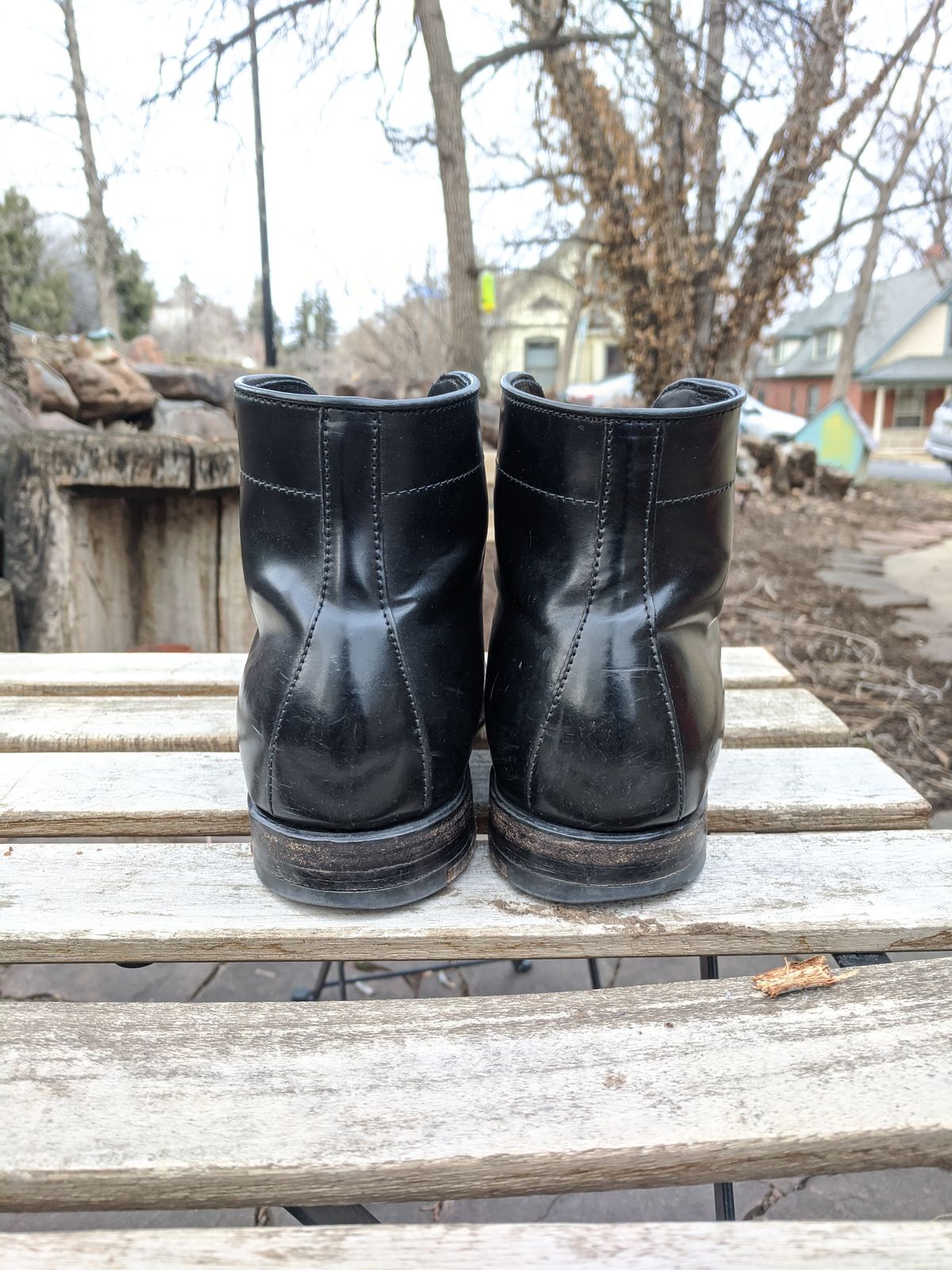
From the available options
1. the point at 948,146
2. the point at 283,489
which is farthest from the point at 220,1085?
the point at 948,146

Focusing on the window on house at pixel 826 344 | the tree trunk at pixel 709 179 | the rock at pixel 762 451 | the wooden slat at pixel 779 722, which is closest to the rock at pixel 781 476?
the rock at pixel 762 451

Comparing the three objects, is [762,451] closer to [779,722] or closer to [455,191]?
[455,191]

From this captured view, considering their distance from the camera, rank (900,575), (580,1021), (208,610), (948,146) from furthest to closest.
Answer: (948,146) → (900,575) → (208,610) → (580,1021)

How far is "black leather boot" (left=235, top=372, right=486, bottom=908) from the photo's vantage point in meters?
0.79

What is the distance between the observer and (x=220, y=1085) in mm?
669

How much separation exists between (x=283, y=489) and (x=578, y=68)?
464cm

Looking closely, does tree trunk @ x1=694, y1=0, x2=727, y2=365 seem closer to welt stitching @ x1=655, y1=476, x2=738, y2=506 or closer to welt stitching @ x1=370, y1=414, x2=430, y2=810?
welt stitching @ x1=655, y1=476, x2=738, y2=506

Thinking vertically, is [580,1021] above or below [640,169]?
below

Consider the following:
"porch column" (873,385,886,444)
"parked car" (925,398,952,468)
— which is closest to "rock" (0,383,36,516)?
"parked car" (925,398,952,468)

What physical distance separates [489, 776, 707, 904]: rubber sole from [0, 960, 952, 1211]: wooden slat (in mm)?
100

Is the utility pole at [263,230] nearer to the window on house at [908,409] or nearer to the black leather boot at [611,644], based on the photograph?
the black leather boot at [611,644]

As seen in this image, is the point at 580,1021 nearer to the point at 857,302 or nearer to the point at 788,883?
the point at 788,883

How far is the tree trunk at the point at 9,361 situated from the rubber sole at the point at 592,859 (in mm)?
2699

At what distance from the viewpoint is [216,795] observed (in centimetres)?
110
